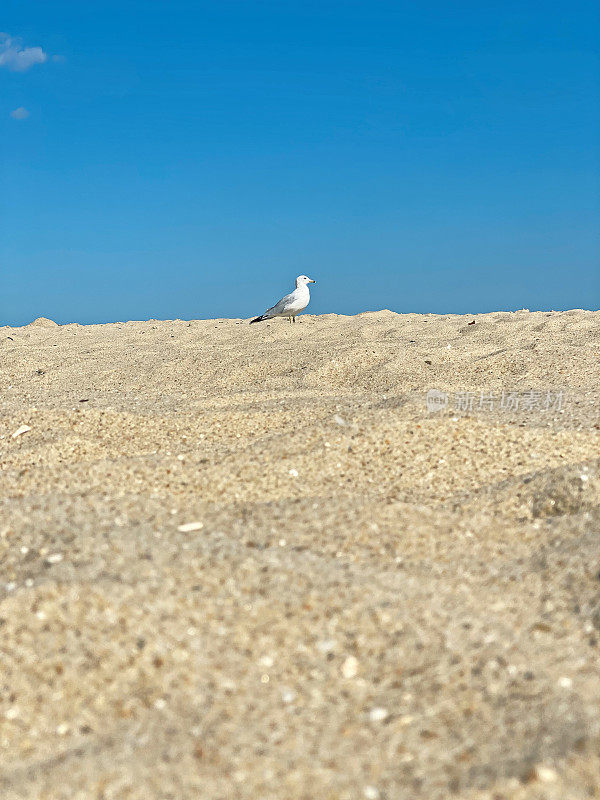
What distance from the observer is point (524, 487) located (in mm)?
2449

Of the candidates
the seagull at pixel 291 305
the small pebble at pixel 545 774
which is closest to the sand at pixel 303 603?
the small pebble at pixel 545 774

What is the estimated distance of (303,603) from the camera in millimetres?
1640

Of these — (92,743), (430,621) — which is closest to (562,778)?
(430,621)

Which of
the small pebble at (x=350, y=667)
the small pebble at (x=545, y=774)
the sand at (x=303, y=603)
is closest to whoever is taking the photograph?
the small pebble at (x=545, y=774)

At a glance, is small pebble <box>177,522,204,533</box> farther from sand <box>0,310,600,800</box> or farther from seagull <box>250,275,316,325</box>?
seagull <box>250,275,316,325</box>

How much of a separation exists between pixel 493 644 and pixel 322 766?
0.53 metres

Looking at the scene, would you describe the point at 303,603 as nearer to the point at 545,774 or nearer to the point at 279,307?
the point at 545,774

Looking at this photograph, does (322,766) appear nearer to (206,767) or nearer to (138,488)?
(206,767)

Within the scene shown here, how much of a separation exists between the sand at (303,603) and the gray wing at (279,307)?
4513 mm

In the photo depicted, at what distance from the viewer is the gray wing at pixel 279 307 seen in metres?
7.91

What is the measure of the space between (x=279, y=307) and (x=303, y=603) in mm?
6588

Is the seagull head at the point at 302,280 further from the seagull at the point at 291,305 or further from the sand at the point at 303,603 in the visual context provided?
the sand at the point at 303,603

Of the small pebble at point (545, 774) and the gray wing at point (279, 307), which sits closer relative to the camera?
the small pebble at point (545, 774)

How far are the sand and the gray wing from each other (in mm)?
4513
